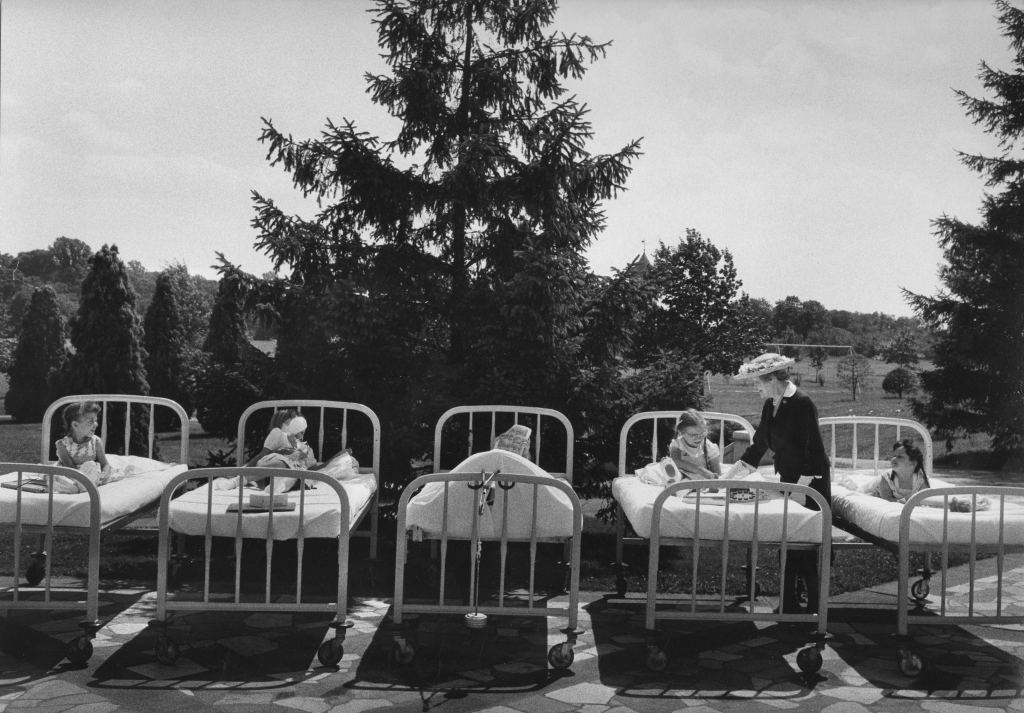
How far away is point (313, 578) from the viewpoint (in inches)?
226

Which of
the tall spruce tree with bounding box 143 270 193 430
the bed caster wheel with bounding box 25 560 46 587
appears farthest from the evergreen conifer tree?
the tall spruce tree with bounding box 143 270 193 430

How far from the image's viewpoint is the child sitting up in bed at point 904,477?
5168mm

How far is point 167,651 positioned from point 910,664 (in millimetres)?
3531

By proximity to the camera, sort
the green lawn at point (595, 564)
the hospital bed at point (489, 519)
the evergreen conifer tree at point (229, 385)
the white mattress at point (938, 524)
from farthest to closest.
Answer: the evergreen conifer tree at point (229, 385) < the green lawn at point (595, 564) < the white mattress at point (938, 524) < the hospital bed at point (489, 519)

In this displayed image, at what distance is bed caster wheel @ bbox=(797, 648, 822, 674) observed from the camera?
13.1 ft

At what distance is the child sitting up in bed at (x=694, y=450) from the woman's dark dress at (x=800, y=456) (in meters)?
0.56

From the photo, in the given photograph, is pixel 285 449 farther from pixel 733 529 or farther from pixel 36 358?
pixel 36 358

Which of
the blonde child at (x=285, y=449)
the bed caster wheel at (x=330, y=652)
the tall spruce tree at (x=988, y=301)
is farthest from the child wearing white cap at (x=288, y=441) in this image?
the tall spruce tree at (x=988, y=301)

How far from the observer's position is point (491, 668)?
4.11m

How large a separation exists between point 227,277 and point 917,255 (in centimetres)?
843

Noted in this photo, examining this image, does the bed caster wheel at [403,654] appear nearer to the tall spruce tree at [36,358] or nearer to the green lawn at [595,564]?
the green lawn at [595,564]

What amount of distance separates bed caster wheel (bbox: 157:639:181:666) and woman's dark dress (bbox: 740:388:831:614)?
3.30m

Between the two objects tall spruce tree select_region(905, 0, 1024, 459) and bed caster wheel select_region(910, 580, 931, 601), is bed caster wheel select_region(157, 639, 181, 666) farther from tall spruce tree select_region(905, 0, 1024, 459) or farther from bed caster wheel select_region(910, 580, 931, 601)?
tall spruce tree select_region(905, 0, 1024, 459)

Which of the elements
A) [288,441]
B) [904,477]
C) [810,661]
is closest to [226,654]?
[288,441]
